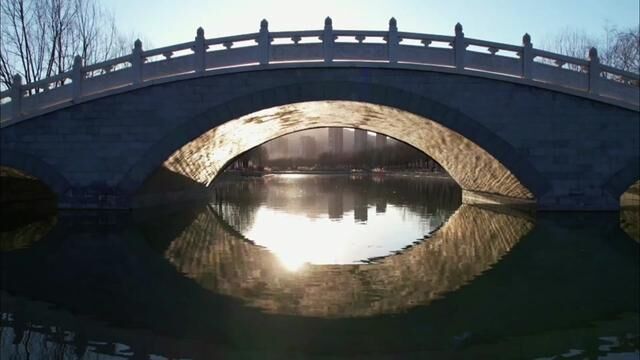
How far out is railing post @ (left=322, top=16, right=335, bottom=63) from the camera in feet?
42.2

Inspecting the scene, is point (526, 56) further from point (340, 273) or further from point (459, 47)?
point (340, 273)

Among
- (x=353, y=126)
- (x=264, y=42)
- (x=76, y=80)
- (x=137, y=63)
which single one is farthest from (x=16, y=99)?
(x=353, y=126)

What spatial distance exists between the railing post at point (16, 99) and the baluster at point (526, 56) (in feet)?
39.5

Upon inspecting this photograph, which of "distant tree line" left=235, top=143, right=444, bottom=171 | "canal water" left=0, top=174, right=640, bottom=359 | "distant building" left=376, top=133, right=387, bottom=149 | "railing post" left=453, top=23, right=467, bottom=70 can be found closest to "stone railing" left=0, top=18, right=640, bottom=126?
"railing post" left=453, top=23, right=467, bottom=70

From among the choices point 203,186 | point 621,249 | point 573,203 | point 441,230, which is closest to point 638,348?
point 621,249

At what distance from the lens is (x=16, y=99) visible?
1307 centimetres

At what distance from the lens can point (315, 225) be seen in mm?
11398

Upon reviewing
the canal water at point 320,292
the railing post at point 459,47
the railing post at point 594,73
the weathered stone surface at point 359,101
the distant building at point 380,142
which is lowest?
the canal water at point 320,292

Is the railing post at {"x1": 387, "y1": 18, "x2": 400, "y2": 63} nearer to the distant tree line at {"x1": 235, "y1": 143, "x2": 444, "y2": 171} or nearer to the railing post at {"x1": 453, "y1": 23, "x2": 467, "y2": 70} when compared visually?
the railing post at {"x1": 453, "y1": 23, "x2": 467, "y2": 70}

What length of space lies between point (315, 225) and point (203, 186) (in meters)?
9.07

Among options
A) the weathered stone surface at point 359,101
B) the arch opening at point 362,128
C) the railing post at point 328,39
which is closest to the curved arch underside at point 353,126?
the arch opening at point 362,128

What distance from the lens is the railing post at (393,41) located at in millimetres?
12758

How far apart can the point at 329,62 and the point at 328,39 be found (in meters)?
0.54

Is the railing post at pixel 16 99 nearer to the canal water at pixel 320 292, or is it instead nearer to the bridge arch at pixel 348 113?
the bridge arch at pixel 348 113
